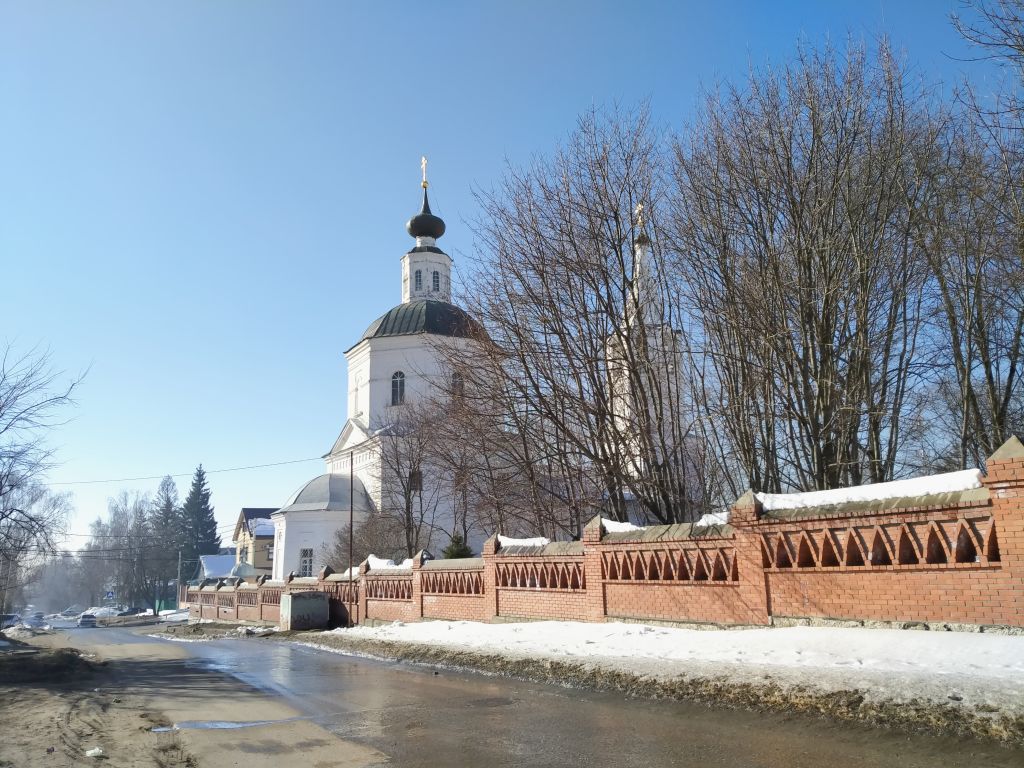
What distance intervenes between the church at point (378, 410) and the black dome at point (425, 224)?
0.21ft

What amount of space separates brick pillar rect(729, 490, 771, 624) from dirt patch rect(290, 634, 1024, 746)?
227 cm

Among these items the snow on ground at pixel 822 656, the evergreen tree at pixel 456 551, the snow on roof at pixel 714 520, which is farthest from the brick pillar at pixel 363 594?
the snow on roof at pixel 714 520

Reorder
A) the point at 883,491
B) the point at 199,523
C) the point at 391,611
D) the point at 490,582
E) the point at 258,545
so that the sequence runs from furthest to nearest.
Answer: the point at 199,523 → the point at 258,545 → the point at 391,611 → the point at 490,582 → the point at 883,491

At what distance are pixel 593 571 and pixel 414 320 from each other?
34.2 meters

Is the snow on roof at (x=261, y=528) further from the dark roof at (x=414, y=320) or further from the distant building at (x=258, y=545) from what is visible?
the dark roof at (x=414, y=320)

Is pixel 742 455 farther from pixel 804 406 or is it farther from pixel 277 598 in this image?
pixel 277 598

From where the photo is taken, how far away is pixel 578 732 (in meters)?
6.91

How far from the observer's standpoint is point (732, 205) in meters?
14.0

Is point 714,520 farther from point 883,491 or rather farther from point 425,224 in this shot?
point 425,224

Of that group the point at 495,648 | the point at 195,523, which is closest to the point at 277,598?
the point at 495,648

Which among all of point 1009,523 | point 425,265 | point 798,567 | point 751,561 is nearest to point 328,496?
point 425,265

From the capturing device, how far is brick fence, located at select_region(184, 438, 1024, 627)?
8055 mm

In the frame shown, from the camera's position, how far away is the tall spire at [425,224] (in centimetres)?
5053

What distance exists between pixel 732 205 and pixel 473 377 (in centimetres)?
665
